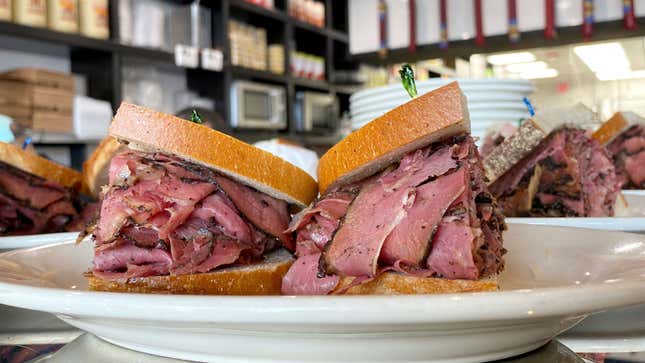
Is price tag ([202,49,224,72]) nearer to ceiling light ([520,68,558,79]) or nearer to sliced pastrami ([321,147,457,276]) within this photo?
ceiling light ([520,68,558,79])

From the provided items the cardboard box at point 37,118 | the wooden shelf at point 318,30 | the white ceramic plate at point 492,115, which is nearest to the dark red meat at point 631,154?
the white ceramic plate at point 492,115

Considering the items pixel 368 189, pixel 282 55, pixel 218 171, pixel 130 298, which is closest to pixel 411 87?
pixel 368 189

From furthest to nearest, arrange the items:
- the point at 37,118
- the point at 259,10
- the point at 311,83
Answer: the point at 311,83, the point at 259,10, the point at 37,118

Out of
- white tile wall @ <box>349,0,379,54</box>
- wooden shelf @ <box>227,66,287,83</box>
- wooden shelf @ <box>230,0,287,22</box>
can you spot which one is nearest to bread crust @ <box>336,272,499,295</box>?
wooden shelf @ <box>227,66,287,83</box>

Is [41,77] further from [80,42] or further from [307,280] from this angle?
[307,280]

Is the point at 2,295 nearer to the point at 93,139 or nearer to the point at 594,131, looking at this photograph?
the point at 594,131

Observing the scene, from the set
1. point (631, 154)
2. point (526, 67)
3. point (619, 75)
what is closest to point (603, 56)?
point (619, 75)
